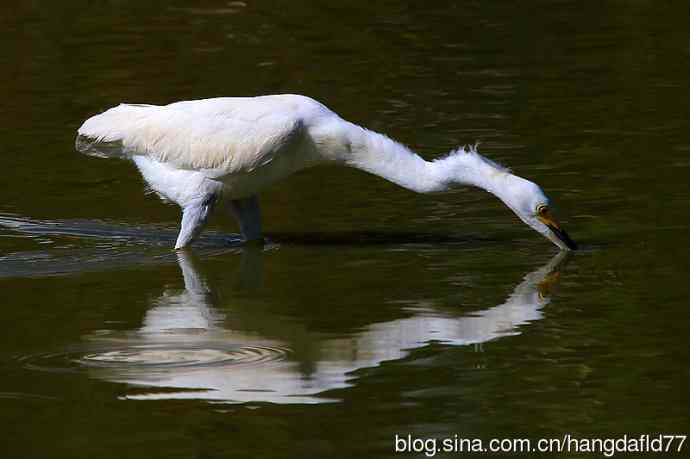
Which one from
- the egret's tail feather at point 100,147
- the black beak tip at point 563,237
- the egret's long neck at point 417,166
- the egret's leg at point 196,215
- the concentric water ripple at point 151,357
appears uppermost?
the egret's tail feather at point 100,147

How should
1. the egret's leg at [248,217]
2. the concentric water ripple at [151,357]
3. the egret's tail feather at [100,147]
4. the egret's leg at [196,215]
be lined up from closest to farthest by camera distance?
1. the concentric water ripple at [151,357]
2. the egret's leg at [196,215]
3. the egret's leg at [248,217]
4. the egret's tail feather at [100,147]

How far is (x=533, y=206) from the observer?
12.2 metres

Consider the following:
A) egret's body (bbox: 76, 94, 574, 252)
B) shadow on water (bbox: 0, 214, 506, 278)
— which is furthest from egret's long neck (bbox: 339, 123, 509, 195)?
shadow on water (bbox: 0, 214, 506, 278)

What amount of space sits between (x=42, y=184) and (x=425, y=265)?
476cm

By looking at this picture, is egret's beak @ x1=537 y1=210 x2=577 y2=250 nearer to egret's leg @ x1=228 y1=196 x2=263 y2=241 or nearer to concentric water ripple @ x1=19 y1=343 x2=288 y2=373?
egret's leg @ x1=228 y1=196 x2=263 y2=241

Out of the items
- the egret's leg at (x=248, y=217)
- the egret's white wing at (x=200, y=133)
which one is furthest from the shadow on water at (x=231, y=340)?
the egret's white wing at (x=200, y=133)

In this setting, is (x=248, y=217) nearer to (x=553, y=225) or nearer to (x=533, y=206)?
(x=533, y=206)

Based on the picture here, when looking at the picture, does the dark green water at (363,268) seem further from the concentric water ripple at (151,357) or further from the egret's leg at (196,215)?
the egret's leg at (196,215)

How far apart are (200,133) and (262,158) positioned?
0.64m

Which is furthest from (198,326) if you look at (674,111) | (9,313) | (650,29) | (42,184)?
(650,29)

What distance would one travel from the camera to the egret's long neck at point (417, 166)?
1225 cm

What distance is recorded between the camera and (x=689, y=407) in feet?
27.5

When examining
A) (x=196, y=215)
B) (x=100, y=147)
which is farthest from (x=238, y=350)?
(x=100, y=147)

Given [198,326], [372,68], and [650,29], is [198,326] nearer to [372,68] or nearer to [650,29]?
[372,68]
